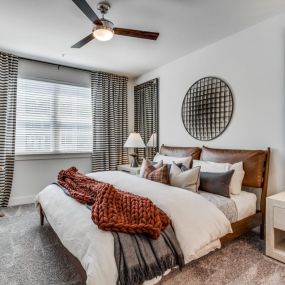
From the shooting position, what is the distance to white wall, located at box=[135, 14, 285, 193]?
2510 mm

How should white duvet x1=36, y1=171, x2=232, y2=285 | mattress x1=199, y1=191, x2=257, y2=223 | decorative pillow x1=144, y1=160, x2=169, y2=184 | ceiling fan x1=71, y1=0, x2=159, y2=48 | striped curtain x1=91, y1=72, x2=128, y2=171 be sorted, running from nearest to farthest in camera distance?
1. white duvet x1=36, y1=171, x2=232, y2=285
2. ceiling fan x1=71, y1=0, x2=159, y2=48
3. mattress x1=199, y1=191, x2=257, y2=223
4. decorative pillow x1=144, y1=160, x2=169, y2=184
5. striped curtain x1=91, y1=72, x2=128, y2=171

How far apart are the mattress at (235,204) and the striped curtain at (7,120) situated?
10.5 ft

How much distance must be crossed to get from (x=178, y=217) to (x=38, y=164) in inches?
126

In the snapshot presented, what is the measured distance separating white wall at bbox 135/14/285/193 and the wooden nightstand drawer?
0.52m

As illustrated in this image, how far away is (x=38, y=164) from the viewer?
4.06m

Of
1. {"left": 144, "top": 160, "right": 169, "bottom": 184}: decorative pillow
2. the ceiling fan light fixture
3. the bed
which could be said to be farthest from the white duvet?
the ceiling fan light fixture

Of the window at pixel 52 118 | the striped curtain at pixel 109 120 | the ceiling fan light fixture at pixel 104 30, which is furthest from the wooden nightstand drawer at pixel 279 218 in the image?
the window at pixel 52 118

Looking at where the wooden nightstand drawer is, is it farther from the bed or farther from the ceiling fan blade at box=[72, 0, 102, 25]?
the ceiling fan blade at box=[72, 0, 102, 25]

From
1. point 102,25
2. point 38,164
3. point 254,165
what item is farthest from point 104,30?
point 38,164

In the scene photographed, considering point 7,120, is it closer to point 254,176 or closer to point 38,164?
point 38,164

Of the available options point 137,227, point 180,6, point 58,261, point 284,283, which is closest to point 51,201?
point 58,261

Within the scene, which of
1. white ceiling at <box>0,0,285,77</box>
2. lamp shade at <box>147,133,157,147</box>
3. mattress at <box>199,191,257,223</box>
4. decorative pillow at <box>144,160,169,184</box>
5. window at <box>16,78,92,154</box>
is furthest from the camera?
lamp shade at <box>147,133,157,147</box>

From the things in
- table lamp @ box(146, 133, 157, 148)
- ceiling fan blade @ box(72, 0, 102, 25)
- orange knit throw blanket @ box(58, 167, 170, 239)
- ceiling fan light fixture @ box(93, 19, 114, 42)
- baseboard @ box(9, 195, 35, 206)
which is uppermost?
ceiling fan blade @ box(72, 0, 102, 25)

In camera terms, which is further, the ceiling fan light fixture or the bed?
the ceiling fan light fixture
